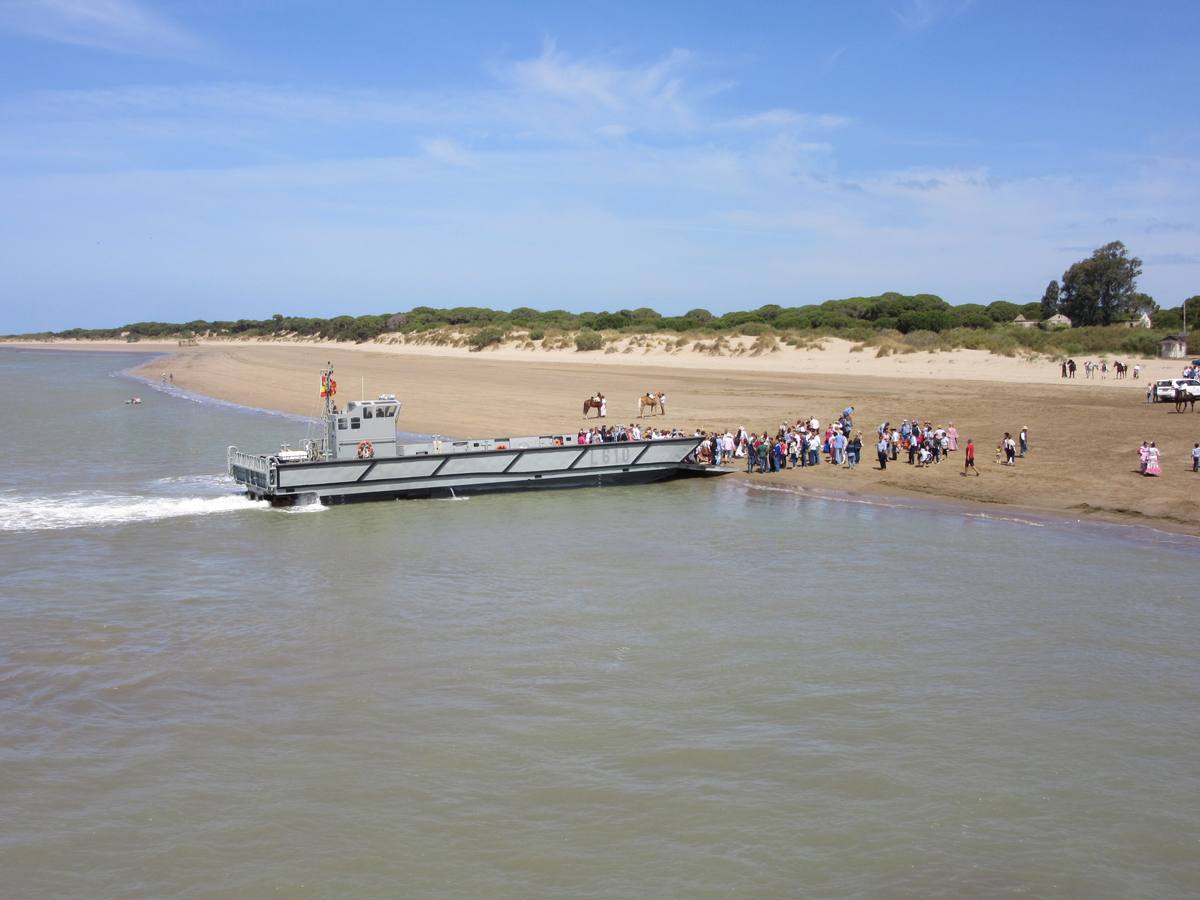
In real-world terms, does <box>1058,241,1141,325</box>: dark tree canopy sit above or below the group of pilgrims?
above

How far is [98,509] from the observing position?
26.7 meters

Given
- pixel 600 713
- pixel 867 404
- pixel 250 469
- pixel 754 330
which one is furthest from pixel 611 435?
pixel 754 330

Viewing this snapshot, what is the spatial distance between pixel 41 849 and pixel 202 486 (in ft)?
71.3

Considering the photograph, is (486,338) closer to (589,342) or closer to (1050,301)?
(589,342)

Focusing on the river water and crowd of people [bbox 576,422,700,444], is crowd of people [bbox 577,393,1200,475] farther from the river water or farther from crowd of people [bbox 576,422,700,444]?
the river water

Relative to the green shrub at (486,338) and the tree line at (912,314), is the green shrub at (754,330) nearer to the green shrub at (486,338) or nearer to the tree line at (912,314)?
the tree line at (912,314)

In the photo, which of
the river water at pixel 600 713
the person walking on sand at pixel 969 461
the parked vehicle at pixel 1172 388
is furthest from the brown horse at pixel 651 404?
the parked vehicle at pixel 1172 388

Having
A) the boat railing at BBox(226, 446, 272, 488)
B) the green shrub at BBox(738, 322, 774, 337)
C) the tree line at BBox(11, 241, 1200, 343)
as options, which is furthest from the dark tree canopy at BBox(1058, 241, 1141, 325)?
the boat railing at BBox(226, 446, 272, 488)

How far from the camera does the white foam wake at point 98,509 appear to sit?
2503 centimetres

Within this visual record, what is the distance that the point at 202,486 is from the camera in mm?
30766

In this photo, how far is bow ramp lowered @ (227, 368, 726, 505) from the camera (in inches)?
1089

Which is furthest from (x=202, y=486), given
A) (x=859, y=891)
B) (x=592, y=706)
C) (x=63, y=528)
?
(x=859, y=891)

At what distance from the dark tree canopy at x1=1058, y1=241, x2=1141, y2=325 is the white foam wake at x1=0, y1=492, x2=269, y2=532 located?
7545 centimetres

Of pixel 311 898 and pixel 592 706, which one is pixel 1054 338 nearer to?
pixel 592 706
